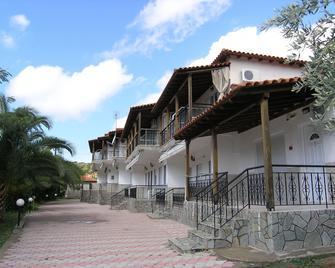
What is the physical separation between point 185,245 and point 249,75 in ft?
31.7

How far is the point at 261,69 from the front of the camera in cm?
1714

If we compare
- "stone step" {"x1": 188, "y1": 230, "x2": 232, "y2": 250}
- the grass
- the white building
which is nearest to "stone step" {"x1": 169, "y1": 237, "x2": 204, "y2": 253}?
"stone step" {"x1": 188, "y1": 230, "x2": 232, "y2": 250}

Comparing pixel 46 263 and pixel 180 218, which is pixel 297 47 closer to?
pixel 46 263

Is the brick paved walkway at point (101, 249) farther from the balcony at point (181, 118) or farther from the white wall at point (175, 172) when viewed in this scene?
the white wall at point (175, 172)

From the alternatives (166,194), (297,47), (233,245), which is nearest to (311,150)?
(233,245)

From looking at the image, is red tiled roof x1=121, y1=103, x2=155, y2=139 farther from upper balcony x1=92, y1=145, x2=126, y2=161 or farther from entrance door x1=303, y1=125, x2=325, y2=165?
entrance door x1=303, y1=125, x2=325, y2=165

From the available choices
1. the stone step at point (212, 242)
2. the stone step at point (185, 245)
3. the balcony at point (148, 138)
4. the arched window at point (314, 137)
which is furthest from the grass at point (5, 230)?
the arched window at point (314, 137)

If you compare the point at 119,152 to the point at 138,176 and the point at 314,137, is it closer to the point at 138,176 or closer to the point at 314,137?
the point at 138,176

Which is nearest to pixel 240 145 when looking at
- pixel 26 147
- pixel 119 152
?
pixel 26 147

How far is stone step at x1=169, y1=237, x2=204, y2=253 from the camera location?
29.9ft

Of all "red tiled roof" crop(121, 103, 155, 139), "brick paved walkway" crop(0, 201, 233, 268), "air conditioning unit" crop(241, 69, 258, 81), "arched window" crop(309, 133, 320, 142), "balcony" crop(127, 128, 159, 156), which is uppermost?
"red tiled roof" crop(121, 103, 155, 139)

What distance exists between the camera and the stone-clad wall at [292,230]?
8.05 metres

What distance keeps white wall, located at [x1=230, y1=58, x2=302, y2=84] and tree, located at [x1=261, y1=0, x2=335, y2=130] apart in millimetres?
A: 11298

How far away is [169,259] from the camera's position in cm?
859
